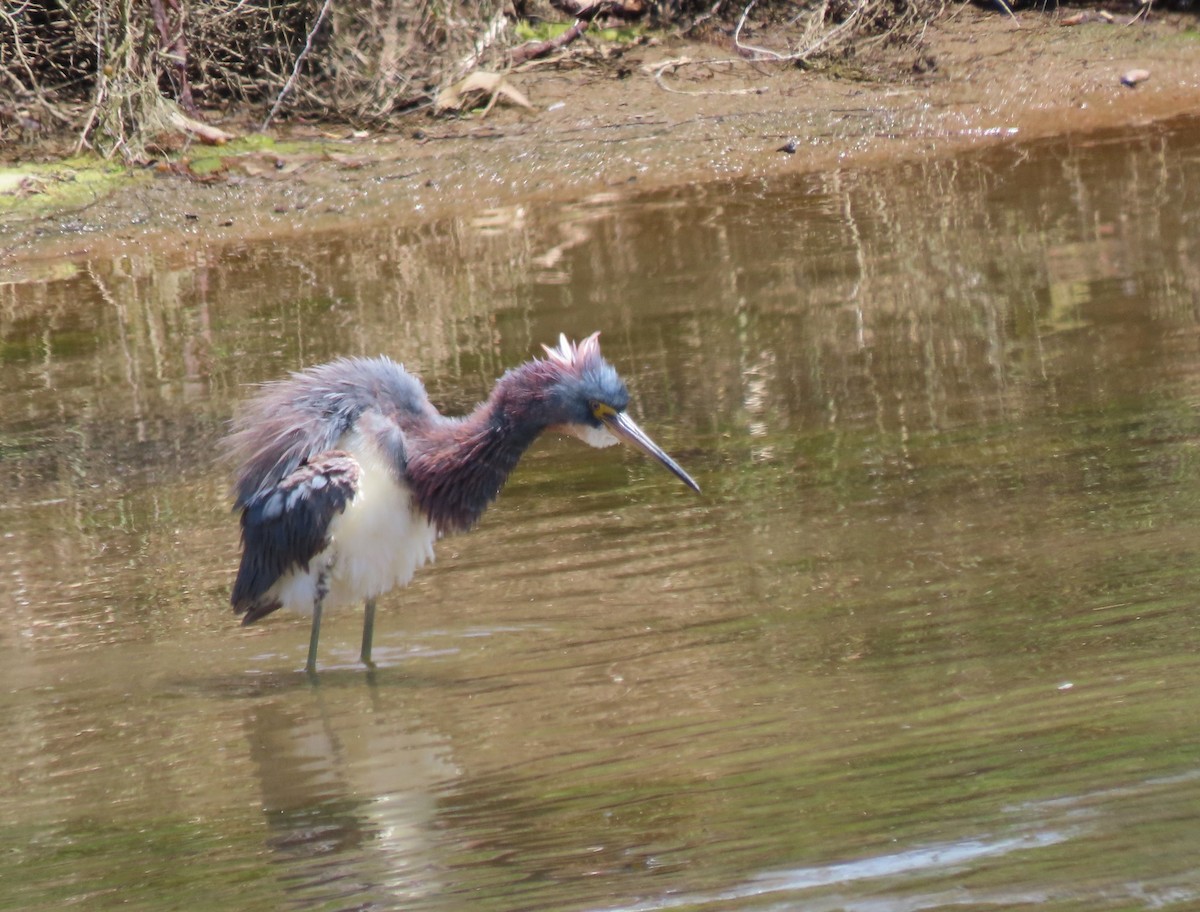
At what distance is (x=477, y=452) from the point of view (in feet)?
19.2

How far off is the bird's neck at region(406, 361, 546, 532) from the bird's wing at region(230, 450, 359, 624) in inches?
11.3

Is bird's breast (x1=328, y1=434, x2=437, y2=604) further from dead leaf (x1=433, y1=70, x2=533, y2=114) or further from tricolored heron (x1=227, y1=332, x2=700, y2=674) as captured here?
dead leaf (x1=433, y1=70, x2=533, y2=114)

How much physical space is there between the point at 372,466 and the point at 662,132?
25.8ft

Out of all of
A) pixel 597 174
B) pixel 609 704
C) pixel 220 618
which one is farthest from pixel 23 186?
pixel 609 704

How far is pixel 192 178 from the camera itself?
12828 millimetres

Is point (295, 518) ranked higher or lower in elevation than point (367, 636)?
higher

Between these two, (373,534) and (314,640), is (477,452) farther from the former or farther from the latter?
(314,640)

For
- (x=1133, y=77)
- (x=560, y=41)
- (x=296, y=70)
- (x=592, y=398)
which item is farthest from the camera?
(x=560, y=41)

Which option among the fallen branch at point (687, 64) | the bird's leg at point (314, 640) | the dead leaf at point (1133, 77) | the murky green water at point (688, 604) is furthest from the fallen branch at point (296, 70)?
the bird's leg at point (314, 640)

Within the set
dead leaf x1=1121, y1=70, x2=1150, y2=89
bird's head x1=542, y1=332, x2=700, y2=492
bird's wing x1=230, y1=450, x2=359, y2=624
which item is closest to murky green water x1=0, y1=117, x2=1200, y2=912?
bird's wing x1=230, y1=450, x2=359, y2=624

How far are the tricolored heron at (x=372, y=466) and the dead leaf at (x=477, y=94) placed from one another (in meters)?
8.21

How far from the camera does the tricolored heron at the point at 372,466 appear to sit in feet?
18.9

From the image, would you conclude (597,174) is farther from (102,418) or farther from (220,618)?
(220,618)

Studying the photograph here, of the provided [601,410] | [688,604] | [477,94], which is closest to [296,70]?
[477,94]
